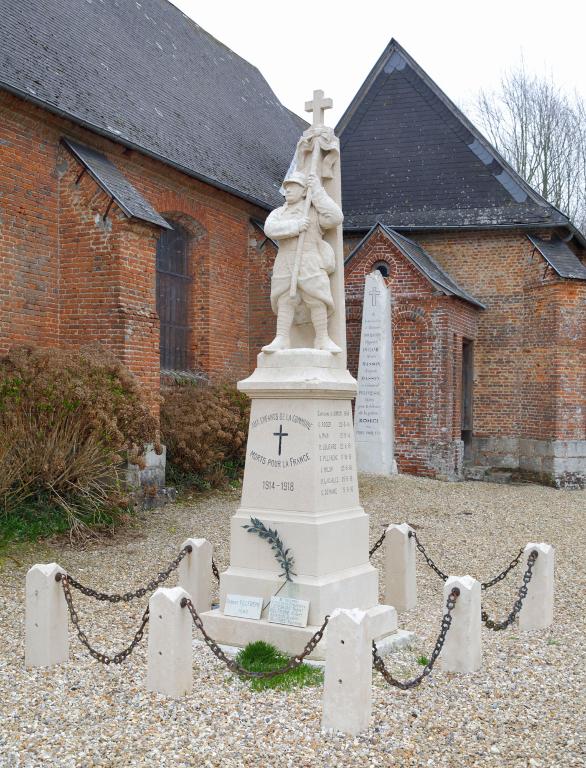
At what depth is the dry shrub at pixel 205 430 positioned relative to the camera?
12.0 meters

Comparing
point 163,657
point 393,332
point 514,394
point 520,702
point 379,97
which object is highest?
point 379,97

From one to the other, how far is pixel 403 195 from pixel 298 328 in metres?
12.2

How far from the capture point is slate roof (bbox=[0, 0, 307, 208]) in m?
11.4

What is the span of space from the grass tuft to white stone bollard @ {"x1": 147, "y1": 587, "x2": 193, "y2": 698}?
0.48m

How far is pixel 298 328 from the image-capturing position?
20.5 feet

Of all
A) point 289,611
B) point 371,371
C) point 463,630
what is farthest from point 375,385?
point 463,630

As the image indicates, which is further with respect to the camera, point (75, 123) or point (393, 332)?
point (393, 332)

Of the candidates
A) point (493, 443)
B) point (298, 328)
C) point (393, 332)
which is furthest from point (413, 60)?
point (298, 328)

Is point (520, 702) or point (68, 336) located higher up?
point (68, 336)

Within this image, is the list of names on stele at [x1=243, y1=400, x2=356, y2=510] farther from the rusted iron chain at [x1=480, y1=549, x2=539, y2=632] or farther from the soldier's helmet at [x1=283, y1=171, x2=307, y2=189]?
the soldier's helmet at [x1=283, y1=171, x2=307, y2=189]

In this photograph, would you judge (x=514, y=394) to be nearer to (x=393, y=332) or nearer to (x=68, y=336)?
(x=393, y=332)

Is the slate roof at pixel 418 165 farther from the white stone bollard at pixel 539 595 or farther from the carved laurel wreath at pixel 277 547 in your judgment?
the carved laurel wreath at pixel 277 547

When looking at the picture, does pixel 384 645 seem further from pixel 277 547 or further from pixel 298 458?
pixel 298 458

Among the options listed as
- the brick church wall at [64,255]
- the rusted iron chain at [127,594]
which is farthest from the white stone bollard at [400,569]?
the brick church wall at [64,255]
